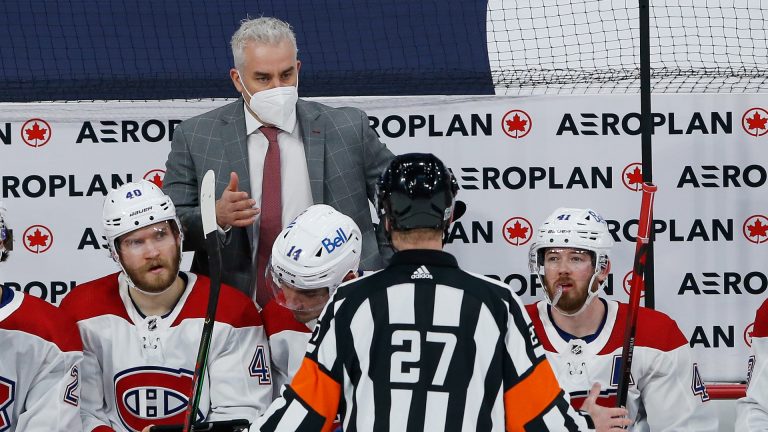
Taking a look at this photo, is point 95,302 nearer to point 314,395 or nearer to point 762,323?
point 314,395

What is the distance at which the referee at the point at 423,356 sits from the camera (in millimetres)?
1897

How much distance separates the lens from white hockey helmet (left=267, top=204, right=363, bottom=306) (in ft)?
8.27

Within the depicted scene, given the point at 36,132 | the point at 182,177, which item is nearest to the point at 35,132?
the point at 36,132

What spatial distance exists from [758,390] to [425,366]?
4.07 feet

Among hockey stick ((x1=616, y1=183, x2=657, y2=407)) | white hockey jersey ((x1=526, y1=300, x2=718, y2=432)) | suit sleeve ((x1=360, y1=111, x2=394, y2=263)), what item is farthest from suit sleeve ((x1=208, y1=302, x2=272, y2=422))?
hockey stick ((x1=616, y1=183, x2=657, y2=407))

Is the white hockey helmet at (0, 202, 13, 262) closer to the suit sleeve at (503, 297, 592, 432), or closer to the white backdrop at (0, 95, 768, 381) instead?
the white backdrop at (0, 95, 768, 381)

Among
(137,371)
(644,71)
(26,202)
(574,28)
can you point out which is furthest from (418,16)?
(137,371)

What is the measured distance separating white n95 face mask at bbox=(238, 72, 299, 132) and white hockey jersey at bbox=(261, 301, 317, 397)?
54 cm

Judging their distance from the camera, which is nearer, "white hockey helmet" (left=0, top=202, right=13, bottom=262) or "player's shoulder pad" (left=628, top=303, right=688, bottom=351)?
"white hockey helmet" (left=0, top=202, right=13, bottom=262)

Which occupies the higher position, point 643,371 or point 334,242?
point 334,242

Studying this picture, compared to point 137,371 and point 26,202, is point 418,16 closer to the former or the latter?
point 26,202

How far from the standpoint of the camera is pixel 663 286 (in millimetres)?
3740

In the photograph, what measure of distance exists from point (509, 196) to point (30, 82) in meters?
1.65

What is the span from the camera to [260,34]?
3076 millimetres
